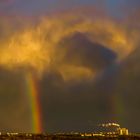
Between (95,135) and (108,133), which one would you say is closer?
(95,135)

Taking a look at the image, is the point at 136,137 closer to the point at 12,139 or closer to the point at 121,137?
the point at 121,137

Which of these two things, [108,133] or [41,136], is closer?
[41,136]

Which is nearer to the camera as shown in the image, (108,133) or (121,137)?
(121,137)

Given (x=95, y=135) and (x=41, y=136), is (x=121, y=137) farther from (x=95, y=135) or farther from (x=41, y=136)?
(x=41, y=136)

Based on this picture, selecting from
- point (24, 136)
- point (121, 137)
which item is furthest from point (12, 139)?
point (121, 137)

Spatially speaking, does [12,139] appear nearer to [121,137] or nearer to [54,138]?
[54,138]

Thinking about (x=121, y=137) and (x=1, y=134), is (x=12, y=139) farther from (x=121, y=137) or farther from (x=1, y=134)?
(x=121, y=137)

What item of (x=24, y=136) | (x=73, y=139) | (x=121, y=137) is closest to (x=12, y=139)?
(x=24, y=136)
